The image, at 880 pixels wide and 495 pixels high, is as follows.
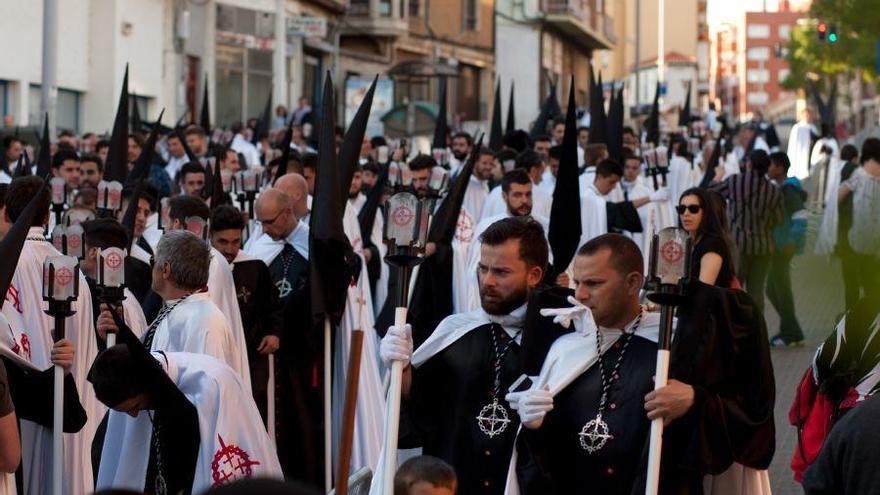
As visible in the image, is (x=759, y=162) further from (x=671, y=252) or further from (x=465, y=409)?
(x=671, y=252)

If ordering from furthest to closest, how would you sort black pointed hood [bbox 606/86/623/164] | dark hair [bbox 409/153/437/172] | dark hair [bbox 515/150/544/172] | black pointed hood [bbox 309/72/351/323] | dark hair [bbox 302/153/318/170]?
1. black pointed hood [bbox 606/86/623/164]
2. dark hair [bbox 515/150/544/172]
3. dark hair [bbox 409/153/437/172]
4. dark hair [bbox 302/153/318/170]
5. black pointed hood [bbox 309/72/351/323]

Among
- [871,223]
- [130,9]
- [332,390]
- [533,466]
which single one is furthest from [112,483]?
[130,9]

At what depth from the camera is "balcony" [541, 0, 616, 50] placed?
68.3 metres

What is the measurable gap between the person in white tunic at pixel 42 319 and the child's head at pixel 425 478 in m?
2.44

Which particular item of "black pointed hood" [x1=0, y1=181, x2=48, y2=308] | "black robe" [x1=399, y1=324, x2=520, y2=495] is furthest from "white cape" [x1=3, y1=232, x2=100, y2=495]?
"black robe" [x1=399, y1=324, x2=520, y2=495]

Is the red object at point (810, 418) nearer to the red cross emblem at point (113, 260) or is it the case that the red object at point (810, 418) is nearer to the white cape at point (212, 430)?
the white cape at point (212, 430)

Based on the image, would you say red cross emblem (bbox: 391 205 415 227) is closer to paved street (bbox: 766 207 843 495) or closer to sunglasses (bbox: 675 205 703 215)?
paved street (bbox: 766 207 843 495)

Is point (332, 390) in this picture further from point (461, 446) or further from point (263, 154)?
point (263, 154)

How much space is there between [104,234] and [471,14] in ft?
180

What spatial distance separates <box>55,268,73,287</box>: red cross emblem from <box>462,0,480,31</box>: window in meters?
55.3

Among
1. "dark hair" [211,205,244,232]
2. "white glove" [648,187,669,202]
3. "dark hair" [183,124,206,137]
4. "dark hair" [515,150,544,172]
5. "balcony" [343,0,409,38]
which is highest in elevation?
"balcony" [343,0,409,38]

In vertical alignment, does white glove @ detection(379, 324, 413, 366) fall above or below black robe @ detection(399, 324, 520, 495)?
above

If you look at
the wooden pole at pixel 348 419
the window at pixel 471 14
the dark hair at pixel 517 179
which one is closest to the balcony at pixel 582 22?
the window at pixel 471 14

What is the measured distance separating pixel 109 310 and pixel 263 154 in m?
14.8
